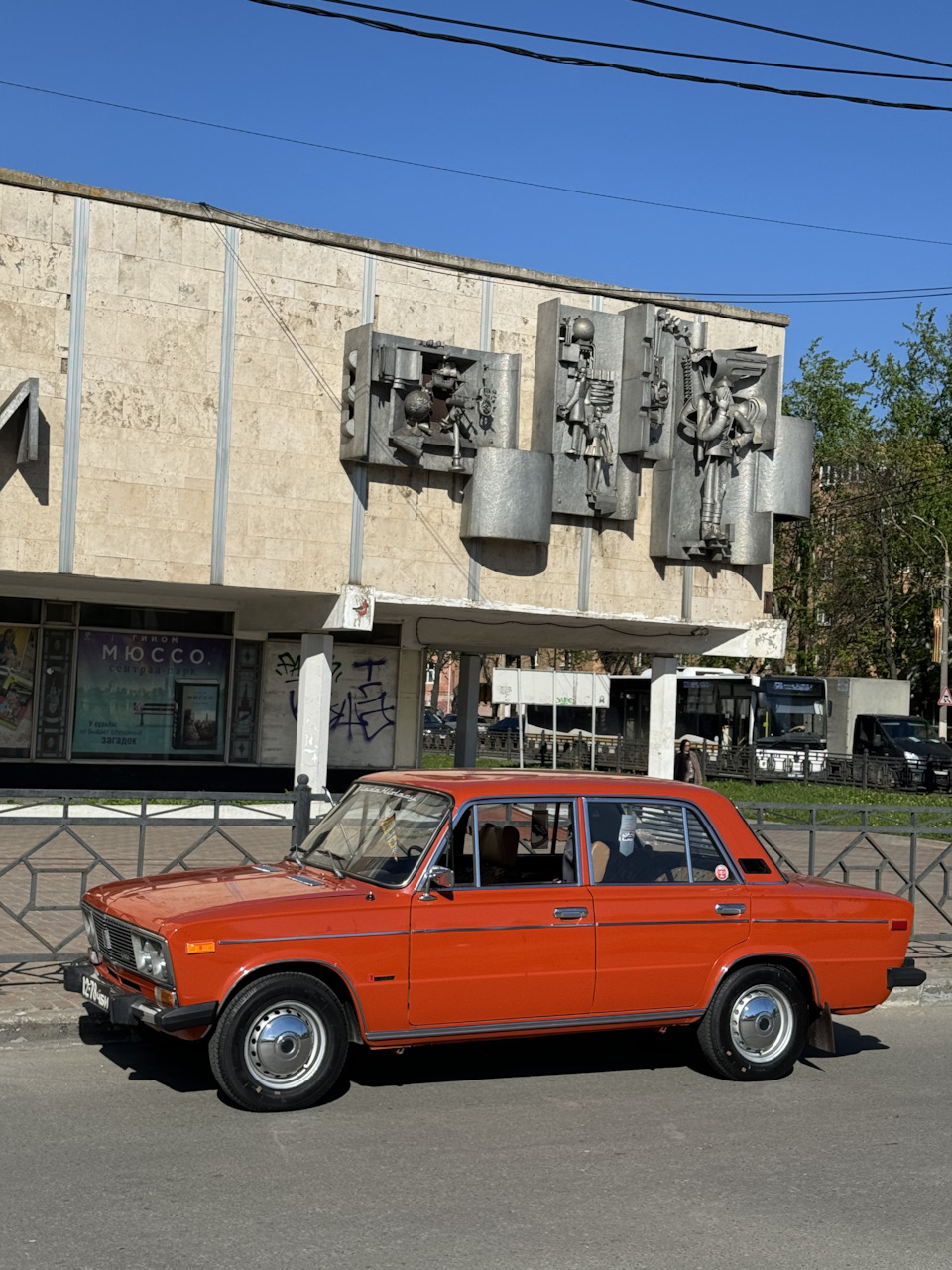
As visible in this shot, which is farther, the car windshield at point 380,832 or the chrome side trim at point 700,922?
the chrome side trim at point 700,922

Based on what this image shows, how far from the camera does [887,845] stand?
12758 millimetres

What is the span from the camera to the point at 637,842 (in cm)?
795

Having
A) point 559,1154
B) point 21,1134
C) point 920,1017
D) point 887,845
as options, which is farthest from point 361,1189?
point 887,845

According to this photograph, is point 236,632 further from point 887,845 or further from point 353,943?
point 353,943

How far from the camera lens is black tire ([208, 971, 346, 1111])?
22.3 ft

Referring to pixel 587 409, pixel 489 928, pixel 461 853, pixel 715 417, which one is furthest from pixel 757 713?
pixel 489 928

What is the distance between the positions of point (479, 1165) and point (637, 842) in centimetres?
228

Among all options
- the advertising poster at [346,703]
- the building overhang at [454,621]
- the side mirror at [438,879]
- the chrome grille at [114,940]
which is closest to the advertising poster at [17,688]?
the building overhang at [454,621]

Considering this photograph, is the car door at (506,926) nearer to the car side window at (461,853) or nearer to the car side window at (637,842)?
the car side window at (461,853)

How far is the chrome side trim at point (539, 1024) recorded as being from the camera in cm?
719

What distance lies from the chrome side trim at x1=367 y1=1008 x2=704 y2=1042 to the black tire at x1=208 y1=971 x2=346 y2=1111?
25 cm

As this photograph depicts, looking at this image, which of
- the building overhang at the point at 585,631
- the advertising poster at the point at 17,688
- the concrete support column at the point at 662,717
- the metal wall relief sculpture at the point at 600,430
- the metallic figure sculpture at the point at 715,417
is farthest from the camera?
the concrete support column at the point at 662,717

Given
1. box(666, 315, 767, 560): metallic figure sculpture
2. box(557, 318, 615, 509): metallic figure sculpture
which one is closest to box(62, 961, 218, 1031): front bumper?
box(557, 318, 615, 509): metallic figure sculpture

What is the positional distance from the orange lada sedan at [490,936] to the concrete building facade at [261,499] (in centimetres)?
1260
